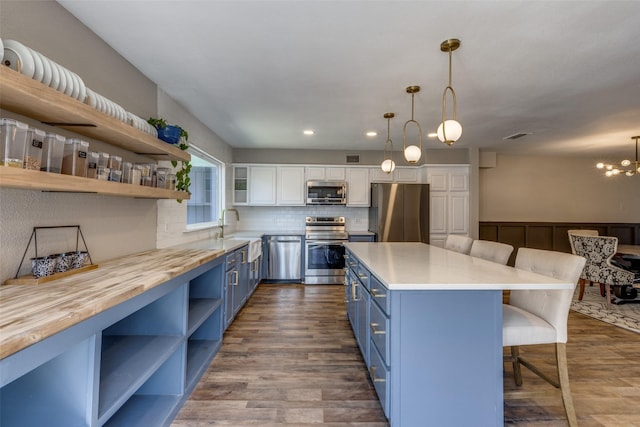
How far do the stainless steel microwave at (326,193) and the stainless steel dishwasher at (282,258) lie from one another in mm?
823

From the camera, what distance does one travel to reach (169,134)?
238 centimetres

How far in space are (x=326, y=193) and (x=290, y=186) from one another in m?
0.69

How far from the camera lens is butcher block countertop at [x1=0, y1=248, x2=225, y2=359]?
0.84m

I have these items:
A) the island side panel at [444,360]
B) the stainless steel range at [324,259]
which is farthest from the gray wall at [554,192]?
the island side panel at [444,360]

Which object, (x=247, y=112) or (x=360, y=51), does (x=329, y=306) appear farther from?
(x=360, y=51)

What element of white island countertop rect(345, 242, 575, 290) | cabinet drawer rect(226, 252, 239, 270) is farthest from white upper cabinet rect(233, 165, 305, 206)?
white island countertop rect(345, 242, 575, 290)

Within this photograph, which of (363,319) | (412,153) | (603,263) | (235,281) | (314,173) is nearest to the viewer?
(363,319)

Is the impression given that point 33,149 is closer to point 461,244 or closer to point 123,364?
point 123,364

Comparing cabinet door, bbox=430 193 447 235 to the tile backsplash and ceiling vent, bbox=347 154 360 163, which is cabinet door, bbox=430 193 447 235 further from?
ceiling vent, bbox=347 154 360 163

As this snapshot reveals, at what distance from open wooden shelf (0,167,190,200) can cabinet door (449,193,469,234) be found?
16.3 feet

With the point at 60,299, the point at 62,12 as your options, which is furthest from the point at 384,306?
the point at 62,12

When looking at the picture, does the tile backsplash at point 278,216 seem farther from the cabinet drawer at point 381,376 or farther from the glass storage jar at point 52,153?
the glass storage jar at point 52,153

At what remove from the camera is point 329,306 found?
3871mm

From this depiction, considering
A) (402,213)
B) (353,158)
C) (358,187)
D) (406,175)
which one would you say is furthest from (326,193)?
(406,175)
